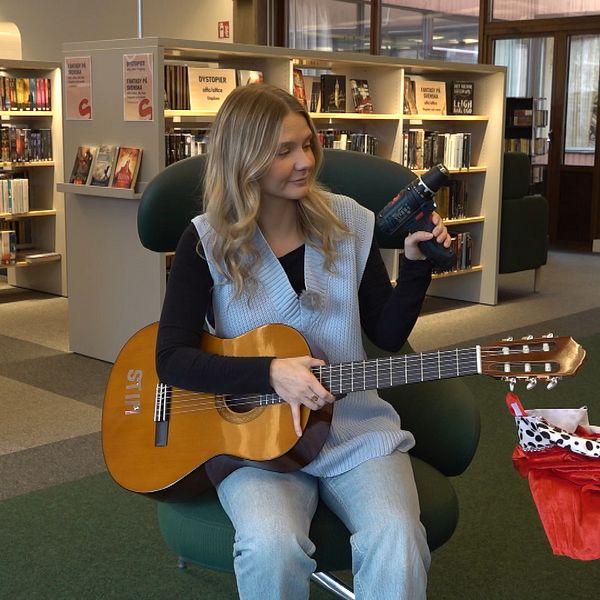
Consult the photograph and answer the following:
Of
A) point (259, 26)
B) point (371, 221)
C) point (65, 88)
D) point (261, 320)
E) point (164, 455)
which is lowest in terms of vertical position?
point (164, 455)

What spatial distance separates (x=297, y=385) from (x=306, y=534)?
27 cm

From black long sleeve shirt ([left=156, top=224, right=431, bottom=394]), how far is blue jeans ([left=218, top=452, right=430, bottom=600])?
7.6 inches

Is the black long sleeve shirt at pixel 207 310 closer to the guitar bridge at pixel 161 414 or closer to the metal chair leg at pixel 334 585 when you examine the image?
the guitar bridge at pixel 161 414

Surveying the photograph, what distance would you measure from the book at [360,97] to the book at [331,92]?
0.36ft

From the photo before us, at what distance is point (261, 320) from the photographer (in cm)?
215

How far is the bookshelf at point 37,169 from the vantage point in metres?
6.55

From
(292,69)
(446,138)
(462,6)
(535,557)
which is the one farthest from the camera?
(462,6)

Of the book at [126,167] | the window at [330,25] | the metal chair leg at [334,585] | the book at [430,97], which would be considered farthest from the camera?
the window at [330,25]

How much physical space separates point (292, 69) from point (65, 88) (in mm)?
1182

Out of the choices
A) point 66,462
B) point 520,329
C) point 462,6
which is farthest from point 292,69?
point 462,6

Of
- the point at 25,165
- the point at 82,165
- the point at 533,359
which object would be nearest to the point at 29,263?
the point at 25,165

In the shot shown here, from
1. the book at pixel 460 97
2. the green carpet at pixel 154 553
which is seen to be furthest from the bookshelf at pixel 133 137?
the green carpet at pixel 154 553

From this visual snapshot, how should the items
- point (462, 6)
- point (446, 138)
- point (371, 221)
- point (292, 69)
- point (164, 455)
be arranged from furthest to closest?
1. point (462, 6)
2. point (446, 138)
3. point (292, 69)
4. point (371, 221)
5. point (164, 455)

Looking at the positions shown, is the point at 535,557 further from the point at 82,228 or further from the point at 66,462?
the point at 82,228
